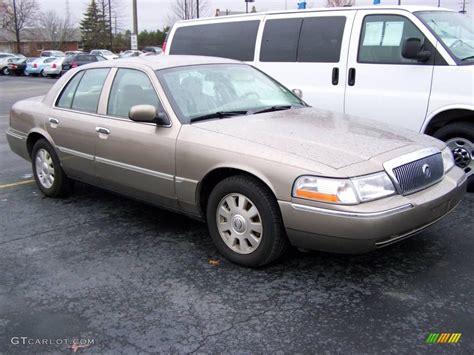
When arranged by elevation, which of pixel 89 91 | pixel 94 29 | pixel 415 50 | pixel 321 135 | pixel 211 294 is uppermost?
pixel 94 29

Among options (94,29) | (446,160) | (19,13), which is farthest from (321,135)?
(94,29)

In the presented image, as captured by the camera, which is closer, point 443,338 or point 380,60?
point 443,338

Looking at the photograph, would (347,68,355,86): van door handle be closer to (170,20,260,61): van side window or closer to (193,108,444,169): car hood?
(170,20,260,61): van side window

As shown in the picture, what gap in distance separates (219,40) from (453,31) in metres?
3.24

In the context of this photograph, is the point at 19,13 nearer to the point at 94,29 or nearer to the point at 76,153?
the point at 94,29

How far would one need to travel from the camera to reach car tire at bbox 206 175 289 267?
3547 millimetres

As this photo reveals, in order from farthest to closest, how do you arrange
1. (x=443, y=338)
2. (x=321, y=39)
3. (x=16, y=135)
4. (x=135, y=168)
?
1. (x=321, y=39)
2. (x=16, y=135)
3. (x=135, y=168)
4. (x=443, y=338)

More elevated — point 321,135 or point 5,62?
point 5,62

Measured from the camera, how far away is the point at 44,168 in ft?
18.7

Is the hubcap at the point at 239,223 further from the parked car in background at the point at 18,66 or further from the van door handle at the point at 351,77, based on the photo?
the parked car in background at the point at 18,66

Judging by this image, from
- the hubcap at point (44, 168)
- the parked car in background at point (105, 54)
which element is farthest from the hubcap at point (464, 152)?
the parked car in background at point (105, 54)

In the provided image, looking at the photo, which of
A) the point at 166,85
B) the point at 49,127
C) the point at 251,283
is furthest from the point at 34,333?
the point at 49,127

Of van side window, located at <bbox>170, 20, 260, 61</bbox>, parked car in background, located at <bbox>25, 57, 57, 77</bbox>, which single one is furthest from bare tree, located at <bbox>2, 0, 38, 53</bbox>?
van side window, located at <bbox>170, 20, 260, 61</bbox>

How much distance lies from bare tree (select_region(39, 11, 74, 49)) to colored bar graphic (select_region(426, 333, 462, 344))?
79.7 metres
